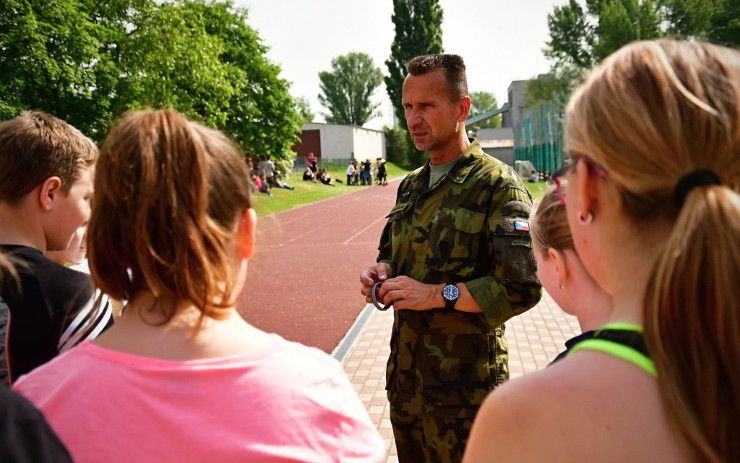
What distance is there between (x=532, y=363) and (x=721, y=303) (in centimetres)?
517

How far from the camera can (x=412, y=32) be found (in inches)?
2466

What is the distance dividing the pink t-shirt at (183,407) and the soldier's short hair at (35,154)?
0.89 meters

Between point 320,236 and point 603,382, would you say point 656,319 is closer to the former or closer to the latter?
point 603,382

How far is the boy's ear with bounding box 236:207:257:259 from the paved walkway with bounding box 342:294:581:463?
10.1 feet

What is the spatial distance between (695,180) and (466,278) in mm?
1890

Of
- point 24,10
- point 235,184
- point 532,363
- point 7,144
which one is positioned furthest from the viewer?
point 24,10

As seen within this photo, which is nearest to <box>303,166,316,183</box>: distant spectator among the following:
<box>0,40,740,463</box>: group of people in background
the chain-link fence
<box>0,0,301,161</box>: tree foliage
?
the chain-link fence

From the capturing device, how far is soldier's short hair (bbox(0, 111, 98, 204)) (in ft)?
6.15

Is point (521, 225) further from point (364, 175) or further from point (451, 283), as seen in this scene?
point (364, 175)

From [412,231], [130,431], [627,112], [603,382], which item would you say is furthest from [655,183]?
[412,231]

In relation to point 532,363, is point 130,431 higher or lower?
higher

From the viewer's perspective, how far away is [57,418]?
114 cm

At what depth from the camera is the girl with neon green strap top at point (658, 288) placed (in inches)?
35.2

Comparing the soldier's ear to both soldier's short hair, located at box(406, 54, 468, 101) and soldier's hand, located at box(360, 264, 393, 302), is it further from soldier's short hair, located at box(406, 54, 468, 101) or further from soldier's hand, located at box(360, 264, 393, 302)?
soldier's hand, located at box(360, 264, 393, 302)
